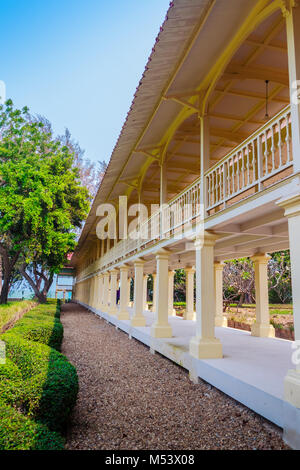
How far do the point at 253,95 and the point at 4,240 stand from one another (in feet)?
58.7

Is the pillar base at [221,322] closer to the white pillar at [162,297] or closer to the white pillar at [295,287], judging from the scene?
the white pillar at [162,297]

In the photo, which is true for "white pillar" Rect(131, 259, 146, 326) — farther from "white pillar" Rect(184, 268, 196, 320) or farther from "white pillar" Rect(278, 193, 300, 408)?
"white pillar" Rect(278, 193, 300, 408)

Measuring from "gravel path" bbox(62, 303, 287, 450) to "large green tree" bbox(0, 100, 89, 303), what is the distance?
386 inches


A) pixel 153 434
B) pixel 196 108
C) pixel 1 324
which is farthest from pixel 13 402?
pixel 1 324

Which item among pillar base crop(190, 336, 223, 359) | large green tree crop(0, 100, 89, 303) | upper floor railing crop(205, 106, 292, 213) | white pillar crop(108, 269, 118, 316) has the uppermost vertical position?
large green tree crop(0, 100, 89, 303)

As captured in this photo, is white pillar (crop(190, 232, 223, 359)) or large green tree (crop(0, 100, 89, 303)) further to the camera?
large green tree (crop(0, 100, 89, 303))

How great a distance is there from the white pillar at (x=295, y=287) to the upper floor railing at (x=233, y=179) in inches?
22.7

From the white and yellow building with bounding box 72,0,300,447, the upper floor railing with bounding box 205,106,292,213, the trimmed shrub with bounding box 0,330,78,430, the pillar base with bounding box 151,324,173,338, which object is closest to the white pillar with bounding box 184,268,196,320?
the white and yellow building with bounding box 72,0,300,447

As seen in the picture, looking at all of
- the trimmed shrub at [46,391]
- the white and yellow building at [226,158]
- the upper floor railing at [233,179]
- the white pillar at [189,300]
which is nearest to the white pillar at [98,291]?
the white pillar at [189,300]

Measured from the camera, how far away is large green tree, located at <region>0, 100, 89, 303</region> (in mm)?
15430

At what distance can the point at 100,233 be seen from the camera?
65.8 ft

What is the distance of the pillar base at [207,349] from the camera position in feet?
21.3
